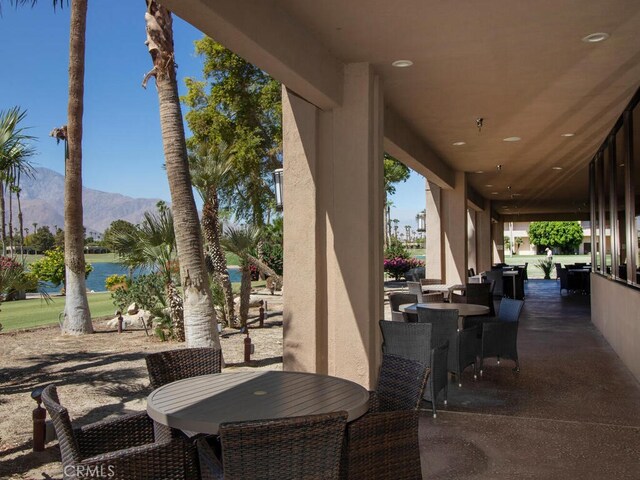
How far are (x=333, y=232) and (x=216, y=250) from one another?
278 inches

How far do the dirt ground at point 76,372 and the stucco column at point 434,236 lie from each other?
12.4 feet

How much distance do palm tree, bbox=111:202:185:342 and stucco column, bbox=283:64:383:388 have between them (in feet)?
16.7

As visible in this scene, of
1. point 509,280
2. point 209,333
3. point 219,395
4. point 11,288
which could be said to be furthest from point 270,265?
point 219,395

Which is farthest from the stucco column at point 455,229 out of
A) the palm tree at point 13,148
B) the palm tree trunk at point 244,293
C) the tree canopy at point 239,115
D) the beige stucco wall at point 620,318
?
the palm tree at point 13,148

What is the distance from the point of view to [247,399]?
2.91 metres

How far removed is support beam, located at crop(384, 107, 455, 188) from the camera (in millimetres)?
7281

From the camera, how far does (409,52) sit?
5.07 metres

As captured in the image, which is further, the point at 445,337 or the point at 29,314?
the point at 29,314

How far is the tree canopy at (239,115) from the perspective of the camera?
58.4 ft

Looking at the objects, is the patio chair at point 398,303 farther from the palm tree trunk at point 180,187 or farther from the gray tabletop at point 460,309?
the palm tree trunk at point 180,187

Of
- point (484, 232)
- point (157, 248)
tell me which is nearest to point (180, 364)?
point (157, 248)

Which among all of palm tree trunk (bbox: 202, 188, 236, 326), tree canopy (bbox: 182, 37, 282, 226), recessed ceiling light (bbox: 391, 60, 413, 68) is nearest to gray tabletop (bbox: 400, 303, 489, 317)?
recessed ceiling light (bbox: 391, 60, 413, 68)

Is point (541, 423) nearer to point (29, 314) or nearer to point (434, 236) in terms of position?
point (434, 236)

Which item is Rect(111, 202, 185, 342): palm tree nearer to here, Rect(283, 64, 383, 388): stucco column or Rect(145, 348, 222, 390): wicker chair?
Rect(283, 64, 383, 388): stucco column
